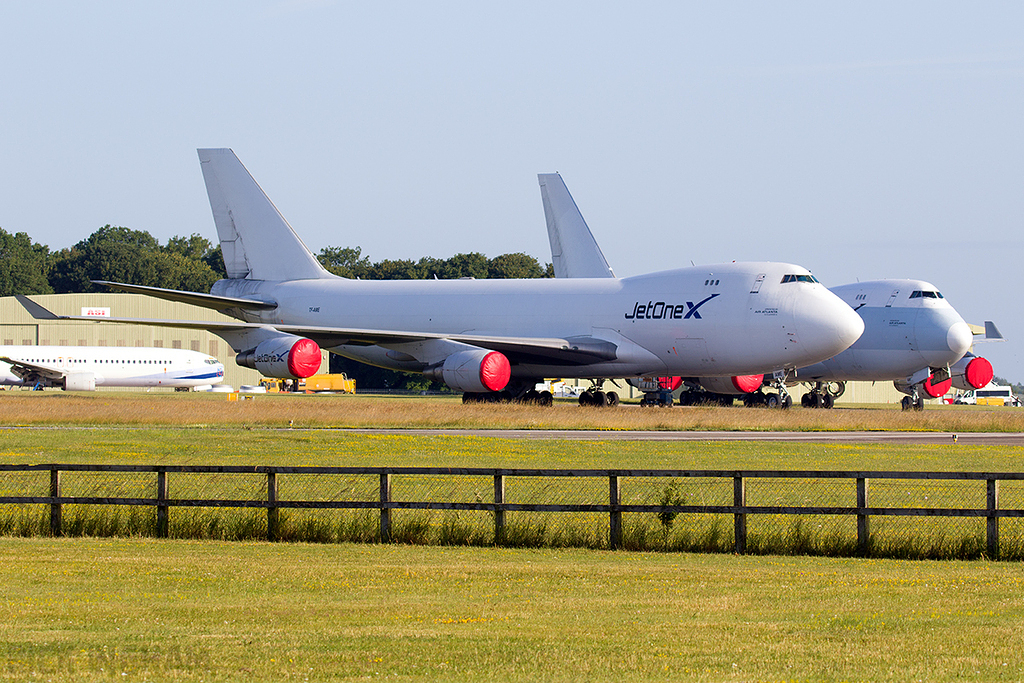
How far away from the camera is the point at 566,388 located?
12938 cm

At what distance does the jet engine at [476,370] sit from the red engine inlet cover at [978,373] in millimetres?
25967

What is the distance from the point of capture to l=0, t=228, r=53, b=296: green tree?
16075 centimetres

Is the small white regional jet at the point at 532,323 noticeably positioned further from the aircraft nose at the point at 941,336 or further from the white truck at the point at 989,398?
the white truck at the point at 989,398

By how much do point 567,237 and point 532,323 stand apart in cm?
2607

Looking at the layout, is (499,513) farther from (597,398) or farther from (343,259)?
(343,259)

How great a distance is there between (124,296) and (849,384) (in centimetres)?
6291

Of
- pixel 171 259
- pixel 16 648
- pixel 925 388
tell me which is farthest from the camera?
pixel 171 259

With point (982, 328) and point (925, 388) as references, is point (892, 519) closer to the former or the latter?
point (925, 388)

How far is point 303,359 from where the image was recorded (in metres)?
50.7

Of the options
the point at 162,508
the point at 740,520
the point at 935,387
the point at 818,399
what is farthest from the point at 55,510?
the point at 818,399

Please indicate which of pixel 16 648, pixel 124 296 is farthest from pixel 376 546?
pixel 124 296

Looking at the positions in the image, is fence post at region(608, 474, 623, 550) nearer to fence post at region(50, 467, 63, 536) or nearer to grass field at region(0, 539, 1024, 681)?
grass field at region(0, 539, 1024, 681)

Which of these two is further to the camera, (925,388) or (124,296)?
(124,296)

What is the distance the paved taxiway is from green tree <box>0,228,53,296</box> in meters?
128
